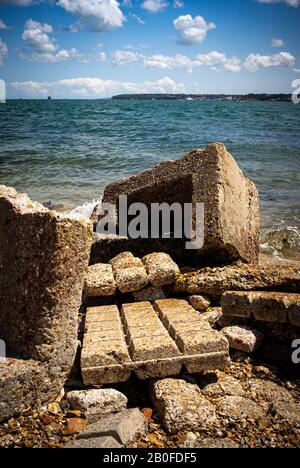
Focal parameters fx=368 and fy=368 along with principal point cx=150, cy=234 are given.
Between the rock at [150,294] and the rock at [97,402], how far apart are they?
1.21 metres

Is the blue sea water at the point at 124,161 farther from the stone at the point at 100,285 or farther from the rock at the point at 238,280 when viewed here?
the stone at the point at 100,285

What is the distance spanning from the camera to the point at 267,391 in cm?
255

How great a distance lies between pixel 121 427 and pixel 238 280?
1743 mm

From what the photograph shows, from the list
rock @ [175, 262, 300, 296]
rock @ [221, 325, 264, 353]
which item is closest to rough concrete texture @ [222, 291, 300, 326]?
rock @ [221, 325, 264, 353]

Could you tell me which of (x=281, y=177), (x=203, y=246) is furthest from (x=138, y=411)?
(x=281, y=177)

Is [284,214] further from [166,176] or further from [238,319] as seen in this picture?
[238,319]

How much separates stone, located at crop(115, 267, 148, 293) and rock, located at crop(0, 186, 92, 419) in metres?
0.85

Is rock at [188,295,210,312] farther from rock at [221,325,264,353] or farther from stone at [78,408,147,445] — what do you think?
stone at [78,408,147,445]

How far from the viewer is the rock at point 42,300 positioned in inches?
88.9

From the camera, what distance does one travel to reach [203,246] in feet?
11.7

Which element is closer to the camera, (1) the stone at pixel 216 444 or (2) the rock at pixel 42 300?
(1) the stone at pixel 216 444

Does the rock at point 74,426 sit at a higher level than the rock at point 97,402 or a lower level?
lower

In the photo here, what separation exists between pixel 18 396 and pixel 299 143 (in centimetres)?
2128

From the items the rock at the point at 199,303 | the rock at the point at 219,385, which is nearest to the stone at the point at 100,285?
the rock at the point at 199,303
